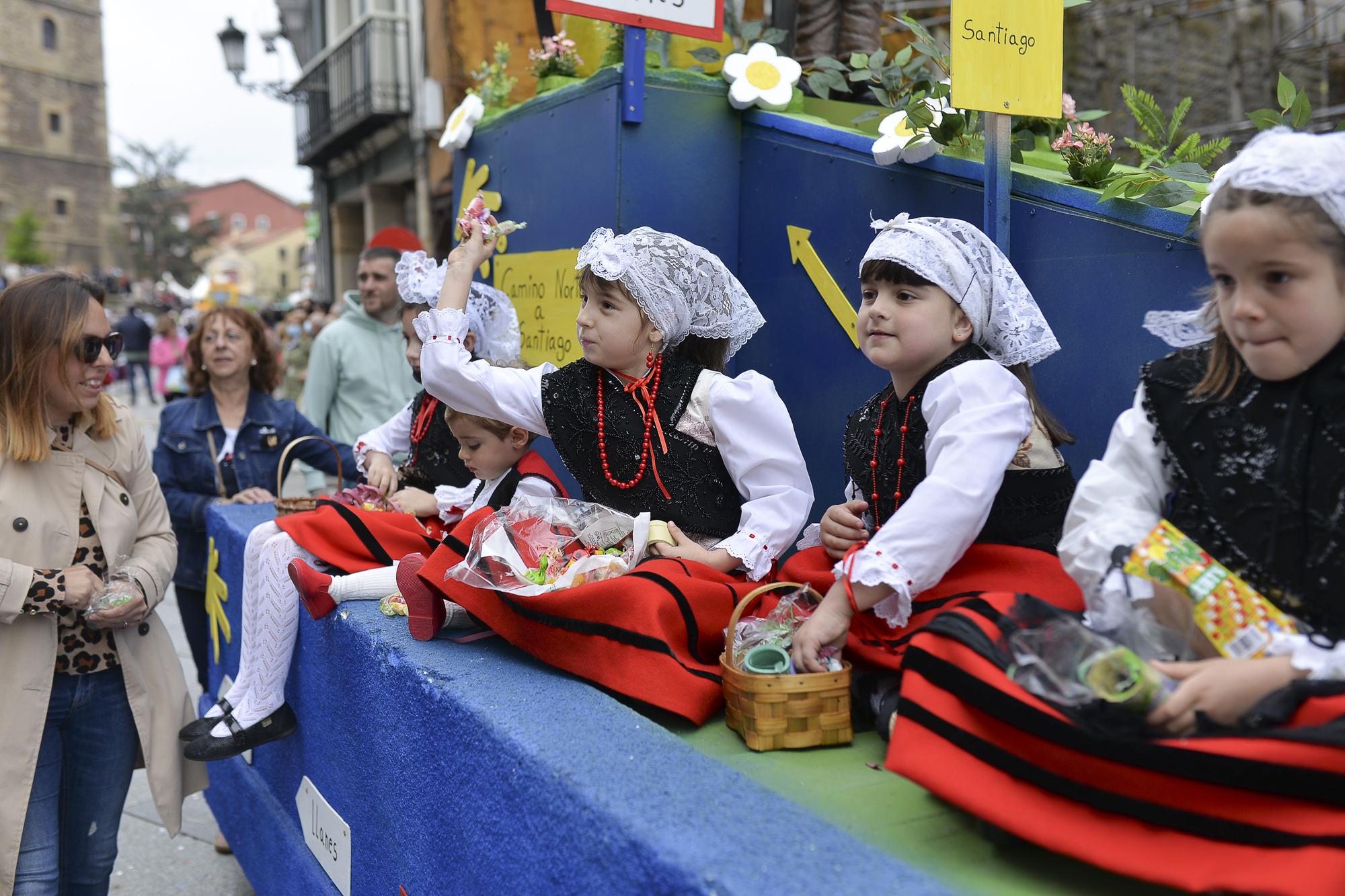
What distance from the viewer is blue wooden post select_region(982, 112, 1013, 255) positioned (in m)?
2.72

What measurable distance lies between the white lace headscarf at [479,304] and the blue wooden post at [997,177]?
158 centimetres

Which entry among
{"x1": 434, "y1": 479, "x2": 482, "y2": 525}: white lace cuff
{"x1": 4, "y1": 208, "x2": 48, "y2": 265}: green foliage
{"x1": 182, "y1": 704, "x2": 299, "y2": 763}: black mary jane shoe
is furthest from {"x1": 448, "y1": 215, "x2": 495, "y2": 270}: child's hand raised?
{"x1": 4, "y1": 208, "x2": 48, "y2": 265}: green foliage

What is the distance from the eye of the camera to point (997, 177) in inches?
109

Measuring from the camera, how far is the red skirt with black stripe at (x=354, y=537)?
3016 millimetres

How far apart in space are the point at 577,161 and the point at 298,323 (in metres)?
11.7

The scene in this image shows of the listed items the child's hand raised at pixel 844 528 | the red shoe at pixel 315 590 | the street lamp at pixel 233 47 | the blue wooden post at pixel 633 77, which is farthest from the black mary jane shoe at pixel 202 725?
the street lamp at pixel 233 47

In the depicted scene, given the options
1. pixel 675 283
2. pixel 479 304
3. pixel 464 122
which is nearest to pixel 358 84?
pixel 464 122

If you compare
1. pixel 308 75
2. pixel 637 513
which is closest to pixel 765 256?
pixel 637 513

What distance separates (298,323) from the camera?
48.4 ft

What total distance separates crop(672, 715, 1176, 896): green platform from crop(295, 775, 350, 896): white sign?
117 cm

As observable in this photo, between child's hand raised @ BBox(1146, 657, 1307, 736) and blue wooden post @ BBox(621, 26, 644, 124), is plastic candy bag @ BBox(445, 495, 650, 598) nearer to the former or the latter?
child's hand raised @ BBox(1146, 657, 1307, 736)

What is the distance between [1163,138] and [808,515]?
1354 millimetres

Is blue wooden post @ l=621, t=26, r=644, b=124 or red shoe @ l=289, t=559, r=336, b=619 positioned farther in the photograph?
blue wooden post @ l=621, t=26, r=644, b=124

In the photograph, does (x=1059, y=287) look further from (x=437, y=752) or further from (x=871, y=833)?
(x=437, y=752)
